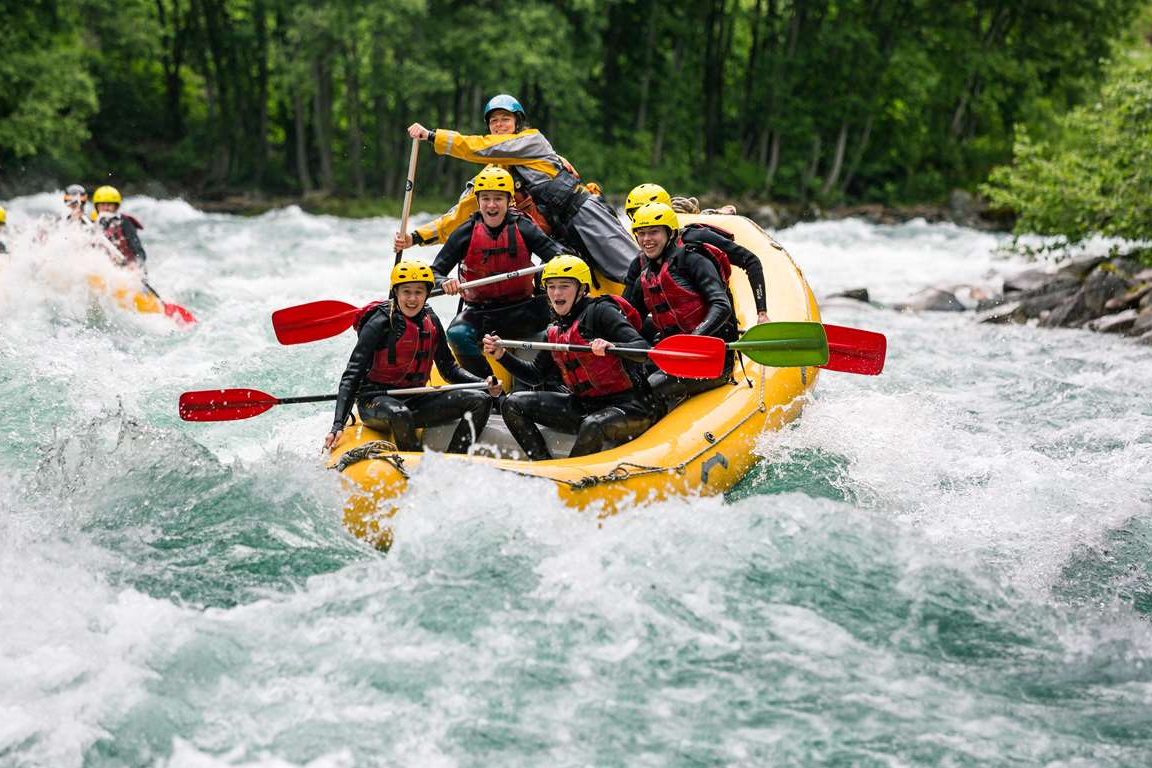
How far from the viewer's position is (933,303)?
41.9 feet

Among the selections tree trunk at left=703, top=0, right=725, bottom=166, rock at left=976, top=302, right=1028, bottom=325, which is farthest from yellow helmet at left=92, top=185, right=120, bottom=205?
tree trunk at left=703, top=0, right=725, bottom=166

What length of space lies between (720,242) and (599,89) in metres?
20.1

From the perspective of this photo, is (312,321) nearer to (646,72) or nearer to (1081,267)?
(1081,267)

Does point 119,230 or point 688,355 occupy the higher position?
point 688,355

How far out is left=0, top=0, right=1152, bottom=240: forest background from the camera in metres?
21.2

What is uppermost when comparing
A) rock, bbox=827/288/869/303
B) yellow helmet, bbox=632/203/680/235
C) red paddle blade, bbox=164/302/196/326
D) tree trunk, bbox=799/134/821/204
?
yellow helmet, bbox=632/203/680/235

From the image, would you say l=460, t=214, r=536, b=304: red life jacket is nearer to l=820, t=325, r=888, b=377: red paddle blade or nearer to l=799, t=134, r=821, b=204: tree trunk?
l=820, t=325, r=888, b=377: red paddle blade

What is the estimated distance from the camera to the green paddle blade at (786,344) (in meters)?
5.56

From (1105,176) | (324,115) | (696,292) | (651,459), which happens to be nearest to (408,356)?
(651,459)

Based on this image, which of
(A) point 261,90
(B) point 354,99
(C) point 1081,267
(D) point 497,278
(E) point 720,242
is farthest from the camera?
(A) point 261,90

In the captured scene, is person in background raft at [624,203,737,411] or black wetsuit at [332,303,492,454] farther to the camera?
person in background raft at [624,203,737,411]

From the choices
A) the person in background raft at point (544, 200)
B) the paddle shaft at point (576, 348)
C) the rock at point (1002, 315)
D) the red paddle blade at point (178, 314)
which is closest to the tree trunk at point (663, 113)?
the rock at point (1002, 315)

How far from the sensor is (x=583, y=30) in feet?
75.8

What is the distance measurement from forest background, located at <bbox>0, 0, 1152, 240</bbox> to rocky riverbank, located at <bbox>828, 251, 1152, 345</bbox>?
933 cm
